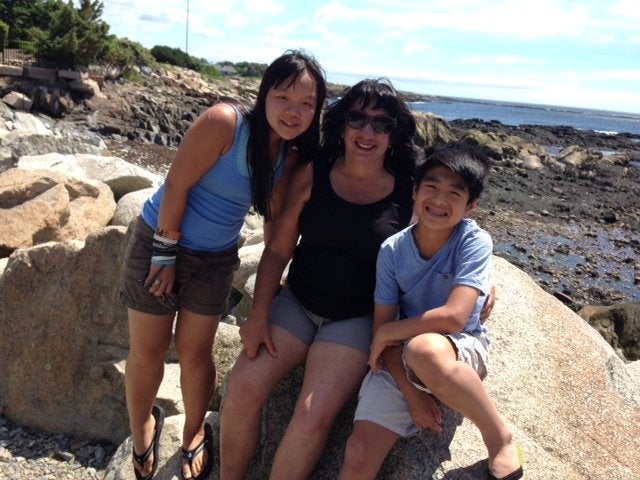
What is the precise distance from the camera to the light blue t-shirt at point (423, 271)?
313 centimetres

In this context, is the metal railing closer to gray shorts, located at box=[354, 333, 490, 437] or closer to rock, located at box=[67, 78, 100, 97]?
rock, located at box=[67, 78, 100, 97]

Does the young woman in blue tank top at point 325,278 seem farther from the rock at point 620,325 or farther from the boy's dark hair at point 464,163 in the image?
the rock at point 620,325

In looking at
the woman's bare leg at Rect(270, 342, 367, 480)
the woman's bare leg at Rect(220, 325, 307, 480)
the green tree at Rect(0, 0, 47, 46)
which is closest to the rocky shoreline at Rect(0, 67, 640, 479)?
the woman's bare leg at Rect(220, 325, 307, 480)

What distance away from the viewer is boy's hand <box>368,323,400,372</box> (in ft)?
9.82

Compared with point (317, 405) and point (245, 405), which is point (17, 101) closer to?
point (245, 405)

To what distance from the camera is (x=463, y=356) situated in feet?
9.49

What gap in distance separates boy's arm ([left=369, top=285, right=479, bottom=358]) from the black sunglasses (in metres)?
→ 0.99

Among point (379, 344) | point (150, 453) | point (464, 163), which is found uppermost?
point (464, 163)

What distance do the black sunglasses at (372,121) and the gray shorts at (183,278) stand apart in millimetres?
980

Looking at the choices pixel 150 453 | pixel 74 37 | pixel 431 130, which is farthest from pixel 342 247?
pixel 431 130

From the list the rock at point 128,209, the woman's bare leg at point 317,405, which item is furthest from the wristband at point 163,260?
the rock at point 128,209

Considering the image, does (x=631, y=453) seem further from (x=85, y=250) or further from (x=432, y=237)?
(x=85, y=250)

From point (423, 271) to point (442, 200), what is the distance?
0.38 metres

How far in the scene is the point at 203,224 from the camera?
3297 millimetres
